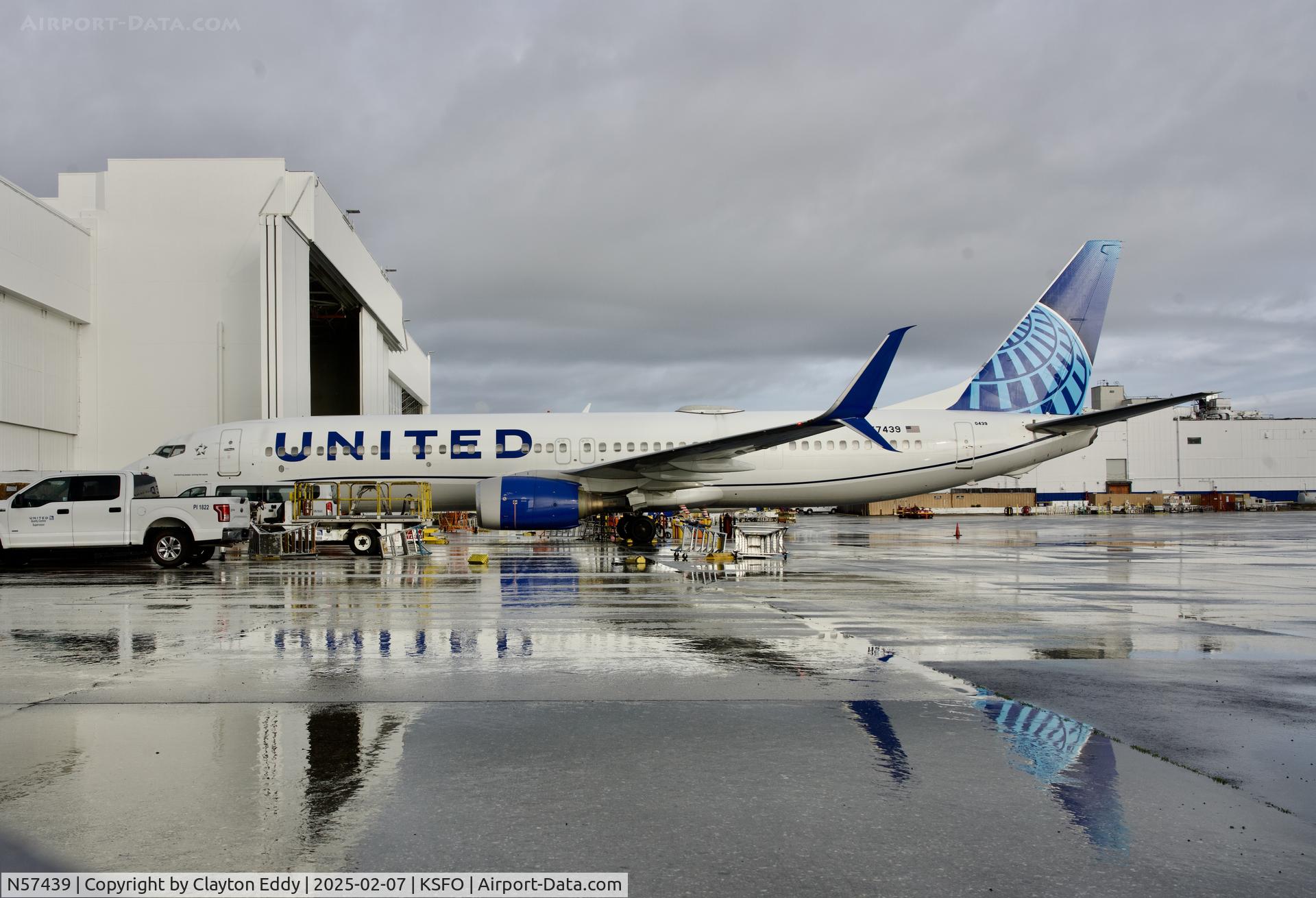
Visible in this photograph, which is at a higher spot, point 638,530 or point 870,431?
point 870,431

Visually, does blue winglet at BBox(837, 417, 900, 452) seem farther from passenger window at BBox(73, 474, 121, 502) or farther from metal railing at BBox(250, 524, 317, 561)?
passenger window at BBox(73, 474, 121, 502)

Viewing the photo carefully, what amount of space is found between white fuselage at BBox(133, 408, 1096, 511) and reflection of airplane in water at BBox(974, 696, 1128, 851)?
17585mm

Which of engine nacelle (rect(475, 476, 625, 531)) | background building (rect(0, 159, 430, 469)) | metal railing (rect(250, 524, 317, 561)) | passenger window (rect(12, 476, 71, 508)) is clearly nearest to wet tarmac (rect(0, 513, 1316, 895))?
passenger window (rect(12, 476, 71, 508))

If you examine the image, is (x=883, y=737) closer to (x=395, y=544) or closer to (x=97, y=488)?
(x=97, y=488)

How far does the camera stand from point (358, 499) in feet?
75.4

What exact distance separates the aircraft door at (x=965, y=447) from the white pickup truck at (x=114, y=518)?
60.2 feet

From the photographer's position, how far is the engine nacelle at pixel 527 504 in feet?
64.5

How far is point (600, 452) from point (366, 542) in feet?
21.5

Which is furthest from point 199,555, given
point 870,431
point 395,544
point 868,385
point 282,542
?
point 870,431

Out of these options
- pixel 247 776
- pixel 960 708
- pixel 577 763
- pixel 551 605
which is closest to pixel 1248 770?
pixel 960 708

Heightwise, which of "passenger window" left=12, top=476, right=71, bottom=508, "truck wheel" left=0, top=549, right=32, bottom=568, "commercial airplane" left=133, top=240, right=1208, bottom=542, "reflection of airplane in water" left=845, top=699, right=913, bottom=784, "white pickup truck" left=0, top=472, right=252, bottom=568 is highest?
"commercial airplane" left=133, top=240, right=1208, bottom=542

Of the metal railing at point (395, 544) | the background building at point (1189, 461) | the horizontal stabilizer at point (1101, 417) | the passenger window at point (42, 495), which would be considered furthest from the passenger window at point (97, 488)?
the background building at point (1189, 461)

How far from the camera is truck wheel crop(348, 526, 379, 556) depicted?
21125mm

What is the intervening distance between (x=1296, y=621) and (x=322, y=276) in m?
33.3
